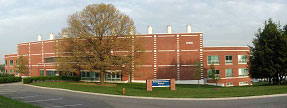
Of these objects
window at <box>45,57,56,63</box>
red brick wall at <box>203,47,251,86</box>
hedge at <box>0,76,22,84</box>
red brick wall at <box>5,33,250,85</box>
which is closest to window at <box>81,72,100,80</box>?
red brick wall at <box>5,33,250,85</box>

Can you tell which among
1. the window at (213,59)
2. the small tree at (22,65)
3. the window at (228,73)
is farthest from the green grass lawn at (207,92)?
the small tree at (22,65)

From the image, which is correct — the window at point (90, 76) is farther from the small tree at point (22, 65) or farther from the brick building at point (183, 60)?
the small tree at point (22, 65)

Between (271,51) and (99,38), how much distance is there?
21.1 meters

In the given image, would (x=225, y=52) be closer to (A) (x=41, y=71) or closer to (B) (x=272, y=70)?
(B) (x=272, y=70)

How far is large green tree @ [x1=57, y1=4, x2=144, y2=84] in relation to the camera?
32.6 meters

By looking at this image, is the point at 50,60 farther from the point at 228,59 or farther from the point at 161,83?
the point at 228,59

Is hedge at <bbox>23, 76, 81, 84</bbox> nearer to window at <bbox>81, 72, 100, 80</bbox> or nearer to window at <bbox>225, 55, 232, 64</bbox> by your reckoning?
window at <bbox>81, 72, 100, 80</bbox>

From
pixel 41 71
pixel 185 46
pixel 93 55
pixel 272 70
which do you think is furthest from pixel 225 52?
pixel 41 71

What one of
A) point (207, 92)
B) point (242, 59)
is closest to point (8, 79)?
point (207, 92)

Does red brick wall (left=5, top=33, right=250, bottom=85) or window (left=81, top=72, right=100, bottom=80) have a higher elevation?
red brick wall (left=5, top=33, right=250, bottom=85)

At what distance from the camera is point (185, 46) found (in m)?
43.2

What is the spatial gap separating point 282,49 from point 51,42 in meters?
42.3

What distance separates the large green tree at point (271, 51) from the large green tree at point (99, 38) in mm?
15514

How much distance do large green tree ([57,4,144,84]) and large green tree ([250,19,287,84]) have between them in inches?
611
